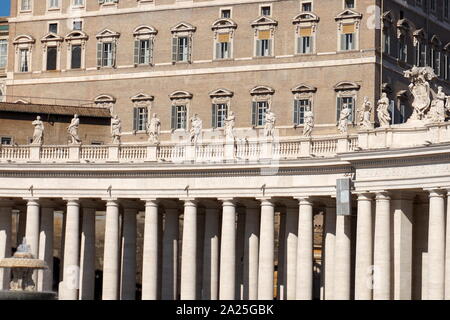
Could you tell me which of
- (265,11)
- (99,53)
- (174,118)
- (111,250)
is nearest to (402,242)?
(111,250)

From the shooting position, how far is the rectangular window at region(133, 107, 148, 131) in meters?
140

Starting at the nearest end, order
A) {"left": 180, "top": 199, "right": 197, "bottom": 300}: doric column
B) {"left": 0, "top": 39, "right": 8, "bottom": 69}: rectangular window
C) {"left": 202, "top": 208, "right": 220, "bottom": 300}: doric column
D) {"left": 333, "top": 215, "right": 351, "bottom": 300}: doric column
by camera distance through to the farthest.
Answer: {"left": 333, "top": 215, "right": 351, "bottom": 300}: doric column → {"left": 180, "top": 199, "right": 197, "bottom": 300}: doric column → {"left": 202, "top": 208, "right": 220, "bottom": 300}: doric column → {"left": 0, "top": 39, "right": 8, "bottom": 69}: rectangular window

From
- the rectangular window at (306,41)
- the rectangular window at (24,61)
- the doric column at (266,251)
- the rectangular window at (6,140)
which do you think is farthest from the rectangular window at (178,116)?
the doric column at (266,251)

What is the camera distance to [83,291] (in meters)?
103

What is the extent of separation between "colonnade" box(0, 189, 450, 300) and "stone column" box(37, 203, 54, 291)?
0.07 m

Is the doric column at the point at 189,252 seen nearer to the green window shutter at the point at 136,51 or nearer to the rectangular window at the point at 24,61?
the green window shutter at the point at 136,51

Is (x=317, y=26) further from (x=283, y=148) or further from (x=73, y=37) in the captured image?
(x=283, y=148)

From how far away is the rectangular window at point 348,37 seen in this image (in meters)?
131

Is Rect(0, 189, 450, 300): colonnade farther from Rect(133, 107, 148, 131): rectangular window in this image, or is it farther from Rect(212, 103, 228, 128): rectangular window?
Rect(133, 107, 148, 131): rectangular window

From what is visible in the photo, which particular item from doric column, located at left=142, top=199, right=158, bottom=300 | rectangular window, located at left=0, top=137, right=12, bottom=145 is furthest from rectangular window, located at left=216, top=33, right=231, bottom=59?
doric column, located at left=142, top=199, right=158, bottom=300

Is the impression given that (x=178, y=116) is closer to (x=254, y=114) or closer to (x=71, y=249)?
(x=254, y=114)
